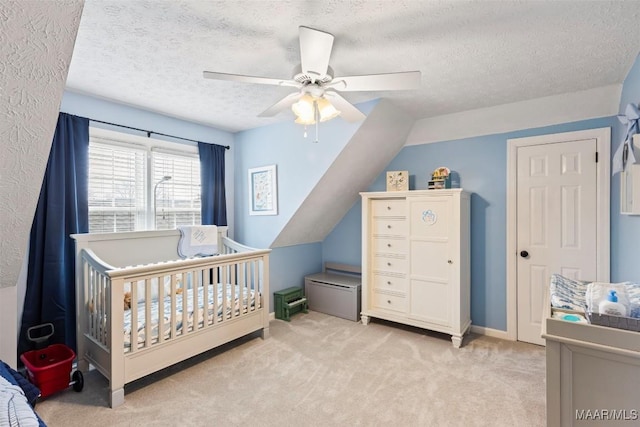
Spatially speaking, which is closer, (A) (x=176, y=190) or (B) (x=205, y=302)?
(B) (x=205, y=302)

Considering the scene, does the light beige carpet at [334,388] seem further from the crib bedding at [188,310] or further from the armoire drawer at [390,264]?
the armoire drawer at [390,264]

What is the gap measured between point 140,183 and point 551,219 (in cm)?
390

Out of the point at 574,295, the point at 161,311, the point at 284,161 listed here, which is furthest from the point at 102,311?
the point at 574,295

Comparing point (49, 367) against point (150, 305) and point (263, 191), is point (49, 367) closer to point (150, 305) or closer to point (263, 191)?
point (150, 305)

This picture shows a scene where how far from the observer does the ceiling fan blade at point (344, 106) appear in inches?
75.0

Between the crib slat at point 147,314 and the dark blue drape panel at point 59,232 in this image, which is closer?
the crib slat at point 147,314

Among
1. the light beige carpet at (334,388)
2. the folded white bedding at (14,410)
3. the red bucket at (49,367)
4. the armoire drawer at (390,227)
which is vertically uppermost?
the armoire drawer at (390,227)

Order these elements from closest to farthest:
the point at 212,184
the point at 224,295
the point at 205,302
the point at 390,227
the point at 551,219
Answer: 1. the point at 205,302
2. the point at 224,295
3. the point at 551,219
4. the point at 390,227
5. the point at 212,184

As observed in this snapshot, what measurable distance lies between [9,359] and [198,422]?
1325 millimetres

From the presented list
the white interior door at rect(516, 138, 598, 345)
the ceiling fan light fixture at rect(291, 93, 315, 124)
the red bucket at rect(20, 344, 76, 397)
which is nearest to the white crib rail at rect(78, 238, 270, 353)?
the red bucket at rect(20, 344, 76, 397)

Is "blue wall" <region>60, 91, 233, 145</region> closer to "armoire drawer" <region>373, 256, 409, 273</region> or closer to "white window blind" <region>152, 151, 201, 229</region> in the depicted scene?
"white window blind" <region>152, 151, 201, 229</region>

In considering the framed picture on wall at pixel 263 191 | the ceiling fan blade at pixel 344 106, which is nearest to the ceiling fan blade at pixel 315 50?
the ceiling fan blade at pixel 344 106

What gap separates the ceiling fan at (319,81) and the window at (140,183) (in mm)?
1677

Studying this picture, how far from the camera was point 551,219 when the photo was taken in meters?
2.78
